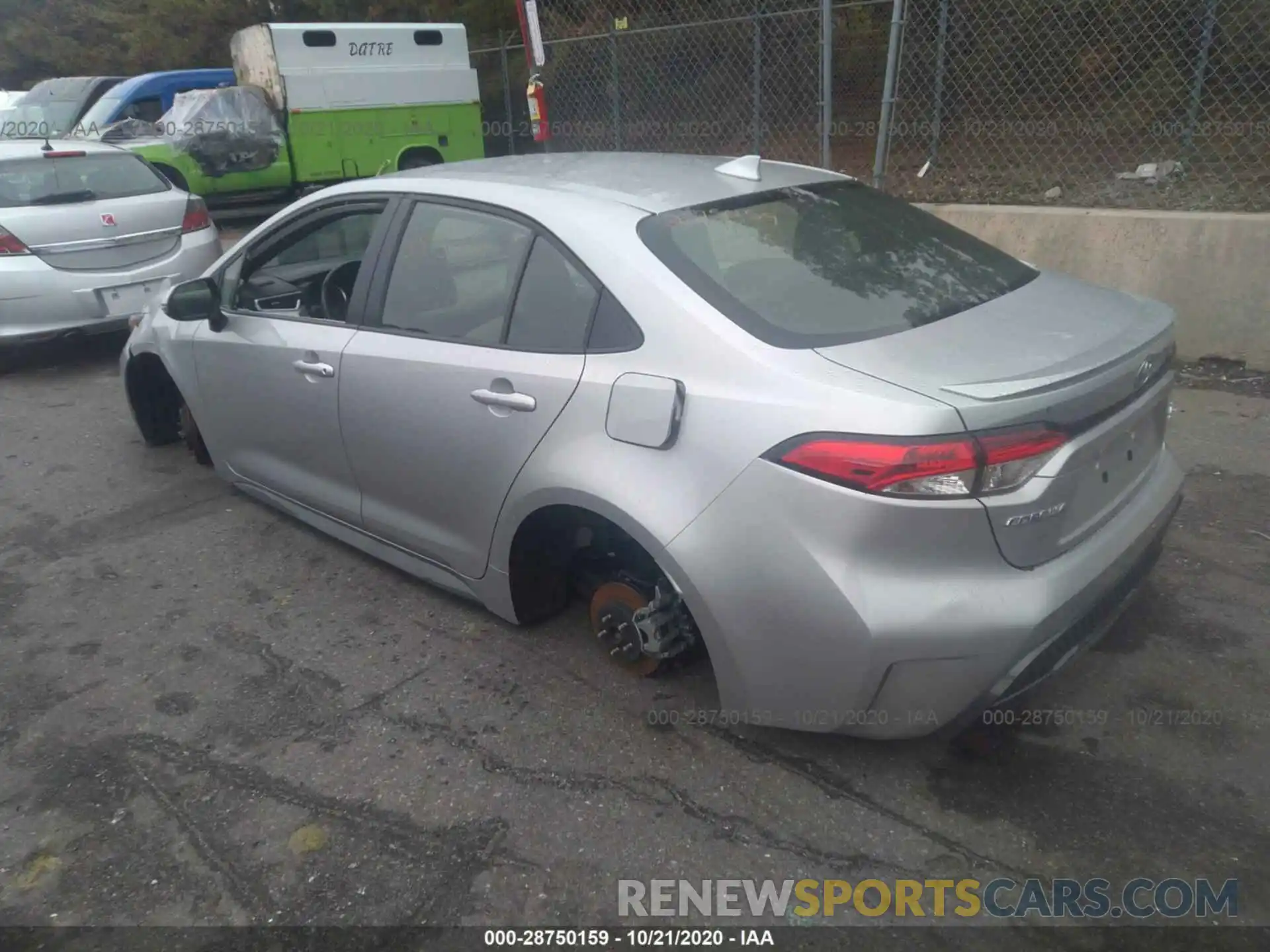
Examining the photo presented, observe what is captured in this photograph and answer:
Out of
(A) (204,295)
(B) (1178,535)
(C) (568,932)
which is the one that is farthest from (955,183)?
(C) (568,932)

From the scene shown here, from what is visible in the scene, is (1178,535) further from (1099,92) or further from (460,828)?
(1099,92)

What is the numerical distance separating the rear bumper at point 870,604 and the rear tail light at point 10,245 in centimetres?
622

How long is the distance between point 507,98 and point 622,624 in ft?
36.5

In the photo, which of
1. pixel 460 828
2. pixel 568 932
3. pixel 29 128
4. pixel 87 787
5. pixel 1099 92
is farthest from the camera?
pixel 29 128

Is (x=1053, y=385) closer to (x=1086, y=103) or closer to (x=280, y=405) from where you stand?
(x=280, y=405)

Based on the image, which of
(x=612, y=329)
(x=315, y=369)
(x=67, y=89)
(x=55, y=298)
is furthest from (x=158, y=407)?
(x=67, y=89)

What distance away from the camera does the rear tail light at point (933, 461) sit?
7.50 ft

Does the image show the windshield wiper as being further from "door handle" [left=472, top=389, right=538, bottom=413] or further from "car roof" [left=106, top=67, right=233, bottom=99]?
"car roof" [left=106, top=67, right=233, bottom=99]

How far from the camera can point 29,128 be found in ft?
44.9

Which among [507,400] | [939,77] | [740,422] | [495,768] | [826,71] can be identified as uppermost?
[826,71]

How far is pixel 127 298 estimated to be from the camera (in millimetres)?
7184

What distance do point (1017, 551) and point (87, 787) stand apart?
8.77ft

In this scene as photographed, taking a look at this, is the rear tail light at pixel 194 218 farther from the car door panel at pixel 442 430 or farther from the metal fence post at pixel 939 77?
the metal fence post at pixel 939 77

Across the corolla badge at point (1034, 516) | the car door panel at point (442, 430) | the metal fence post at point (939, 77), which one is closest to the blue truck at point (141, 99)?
the metal fence post at point (939, 77)
